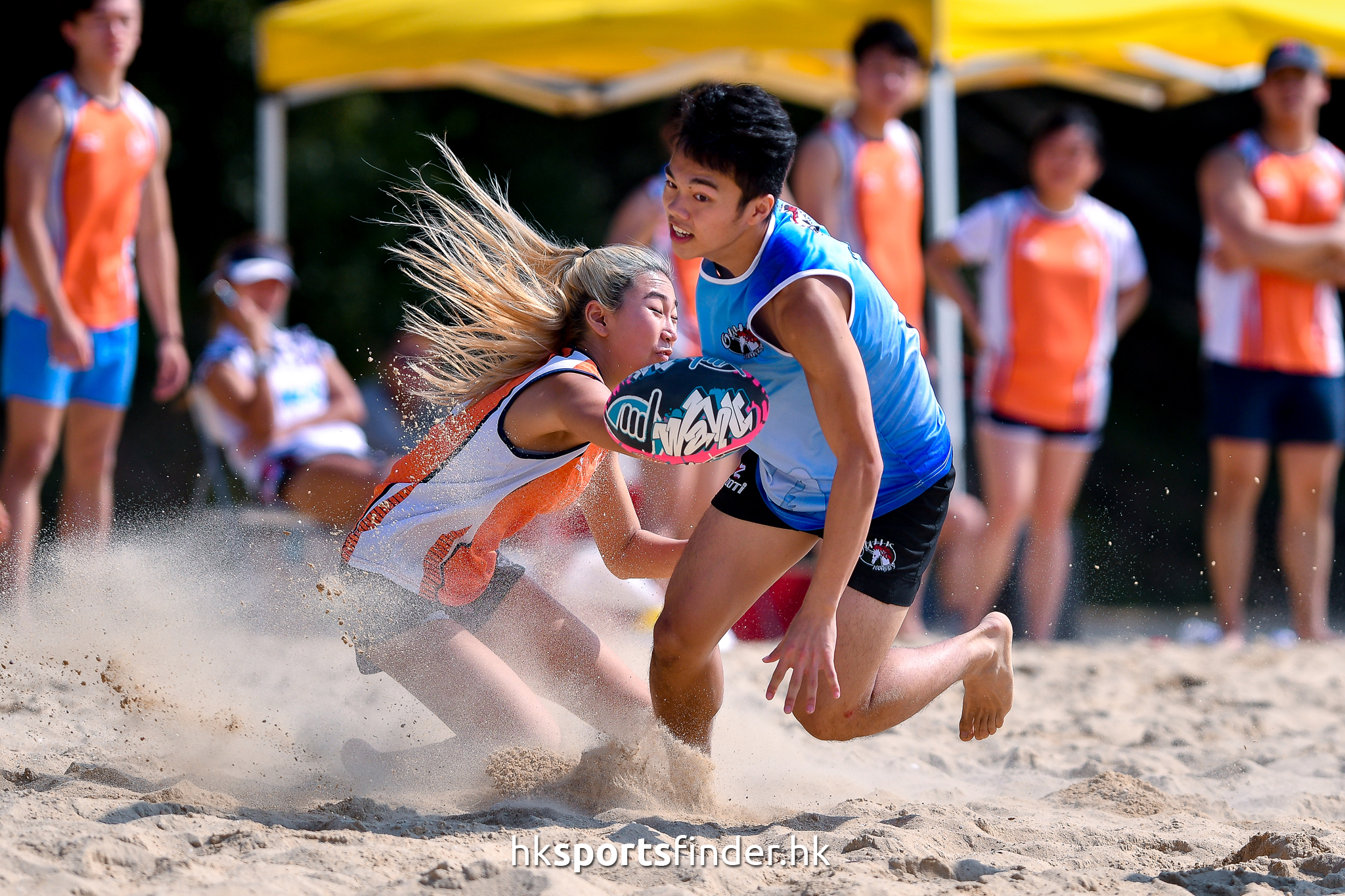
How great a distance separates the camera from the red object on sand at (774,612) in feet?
19.4

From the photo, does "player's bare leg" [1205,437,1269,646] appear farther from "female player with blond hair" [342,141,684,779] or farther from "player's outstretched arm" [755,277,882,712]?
"player's outstretched arm" [755,277,882,712]

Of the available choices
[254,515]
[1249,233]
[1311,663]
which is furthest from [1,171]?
[1311,663]

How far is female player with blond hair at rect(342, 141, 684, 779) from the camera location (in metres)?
3.44

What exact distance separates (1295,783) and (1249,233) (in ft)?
10.3

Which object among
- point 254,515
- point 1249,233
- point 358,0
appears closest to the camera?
point 254,515

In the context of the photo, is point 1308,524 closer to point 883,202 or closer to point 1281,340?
point 1281,340

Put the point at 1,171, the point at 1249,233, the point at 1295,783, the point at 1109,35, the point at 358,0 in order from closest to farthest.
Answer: the point at 1295,783 < the point at 1249,233 < the point at 1109,35 < the point at 358,0 < the point at 1,171

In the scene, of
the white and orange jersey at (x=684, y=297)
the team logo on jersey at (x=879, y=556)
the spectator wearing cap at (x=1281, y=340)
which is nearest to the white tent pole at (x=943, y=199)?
the spectator wearing cap at (x=1281, y=340)

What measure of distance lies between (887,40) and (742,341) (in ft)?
11.0

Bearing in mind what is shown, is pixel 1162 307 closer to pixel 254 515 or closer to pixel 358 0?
pixel 358 0

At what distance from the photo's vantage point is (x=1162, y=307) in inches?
485

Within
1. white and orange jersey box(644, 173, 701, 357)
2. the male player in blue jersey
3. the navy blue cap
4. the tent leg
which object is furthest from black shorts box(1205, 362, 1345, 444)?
the male player in blue jersey

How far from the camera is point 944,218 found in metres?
7.11

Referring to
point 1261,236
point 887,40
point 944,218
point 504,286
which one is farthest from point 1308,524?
point 504,286
